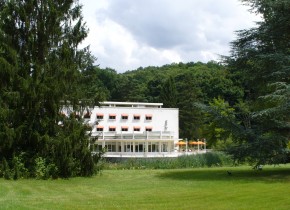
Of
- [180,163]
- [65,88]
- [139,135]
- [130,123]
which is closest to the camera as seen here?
[65,88]

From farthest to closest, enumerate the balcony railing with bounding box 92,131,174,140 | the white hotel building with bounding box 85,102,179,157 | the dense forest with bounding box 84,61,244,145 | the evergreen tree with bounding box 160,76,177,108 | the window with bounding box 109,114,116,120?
the evergreen tree with bounding box 160,76,177,108, the dense forest with bounding box 84,61,244,145, the window with bounding box 109,114,116,120, the white hotel building with bounding box 85,102,179,157, the balcony railing with bounding box 92,131,174,140

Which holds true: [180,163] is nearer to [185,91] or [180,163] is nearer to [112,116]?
[112,116]

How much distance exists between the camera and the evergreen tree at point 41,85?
1869cm

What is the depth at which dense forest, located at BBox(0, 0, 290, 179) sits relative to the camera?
737 inches

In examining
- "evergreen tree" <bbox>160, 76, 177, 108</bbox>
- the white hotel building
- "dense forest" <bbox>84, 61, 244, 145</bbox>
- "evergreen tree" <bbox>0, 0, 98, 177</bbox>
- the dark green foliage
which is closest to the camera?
"evergreen tree" <bbox>0, 0, 98, 177</bbox>

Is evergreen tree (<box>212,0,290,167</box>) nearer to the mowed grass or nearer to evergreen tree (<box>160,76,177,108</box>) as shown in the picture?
the mowed grass

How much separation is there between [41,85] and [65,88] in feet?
3.74

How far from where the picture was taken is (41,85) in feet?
61.5

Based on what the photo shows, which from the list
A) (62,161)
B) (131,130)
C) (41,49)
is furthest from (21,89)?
(131,130)

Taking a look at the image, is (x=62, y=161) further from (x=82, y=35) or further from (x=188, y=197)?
(x=188, y=197)

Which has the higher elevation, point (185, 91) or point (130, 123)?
point (185, 91)

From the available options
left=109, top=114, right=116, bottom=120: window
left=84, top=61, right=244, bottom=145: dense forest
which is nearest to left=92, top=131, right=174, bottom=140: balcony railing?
left=109, top=114, right=116, bottom=120: window

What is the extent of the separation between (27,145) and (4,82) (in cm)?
307

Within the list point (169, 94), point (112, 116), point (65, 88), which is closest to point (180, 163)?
point (65, 88)
